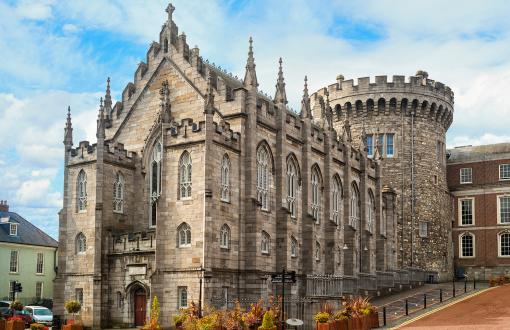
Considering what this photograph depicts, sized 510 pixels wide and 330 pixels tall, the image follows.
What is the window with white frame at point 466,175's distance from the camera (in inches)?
2604

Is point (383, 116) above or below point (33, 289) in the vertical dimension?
above

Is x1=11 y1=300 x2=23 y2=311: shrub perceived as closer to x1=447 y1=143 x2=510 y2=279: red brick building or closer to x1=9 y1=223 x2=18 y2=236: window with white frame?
x1=9 y1=223 x2=18 y2=236: window with white frame

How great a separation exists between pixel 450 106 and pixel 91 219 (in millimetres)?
39998

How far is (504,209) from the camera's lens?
6381 cm

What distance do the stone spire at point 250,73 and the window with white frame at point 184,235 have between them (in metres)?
8.97

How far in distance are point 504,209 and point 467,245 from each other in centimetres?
496

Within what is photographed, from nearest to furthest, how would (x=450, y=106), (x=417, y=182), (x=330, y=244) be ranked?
(x=330, y=244) < (x=417, y=182) < (x=450, y=106)

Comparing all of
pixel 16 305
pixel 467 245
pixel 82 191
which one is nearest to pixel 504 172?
pixel 467 245

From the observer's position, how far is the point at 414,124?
6203cm

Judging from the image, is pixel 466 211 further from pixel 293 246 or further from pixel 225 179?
pixel 225 179

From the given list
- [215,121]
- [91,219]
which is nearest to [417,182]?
[215,121]

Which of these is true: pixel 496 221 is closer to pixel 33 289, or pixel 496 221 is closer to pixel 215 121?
pixel 215 121

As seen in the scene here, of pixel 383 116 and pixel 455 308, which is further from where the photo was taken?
pixel 383 116

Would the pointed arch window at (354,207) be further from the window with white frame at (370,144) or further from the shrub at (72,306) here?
the shrub at (72,306)
